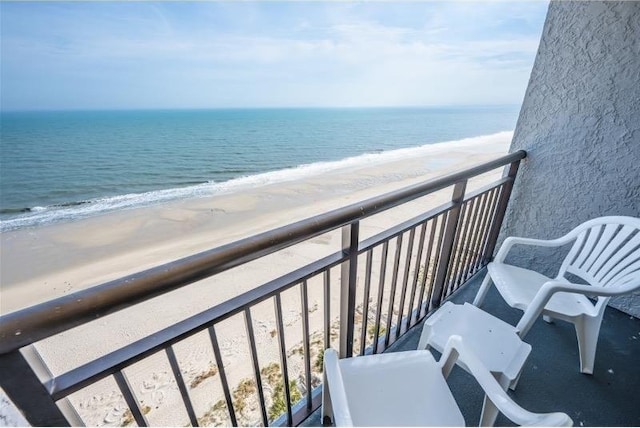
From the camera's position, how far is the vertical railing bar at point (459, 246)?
1736 mm

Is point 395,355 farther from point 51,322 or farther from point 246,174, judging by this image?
point 246,174

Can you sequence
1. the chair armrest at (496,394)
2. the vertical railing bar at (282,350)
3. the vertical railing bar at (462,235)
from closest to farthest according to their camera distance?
the chair armrest at (496,394), the vertical railing bar at (282,350), the vertical railing bar at (462,235)

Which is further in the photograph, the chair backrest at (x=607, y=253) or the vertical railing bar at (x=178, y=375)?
the chair backrest at (x=607, y=253)

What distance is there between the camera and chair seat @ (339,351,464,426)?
0.85m

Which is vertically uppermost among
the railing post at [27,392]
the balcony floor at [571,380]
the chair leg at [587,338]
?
the railing post at [27,392]

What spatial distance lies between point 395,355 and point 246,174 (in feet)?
40.6

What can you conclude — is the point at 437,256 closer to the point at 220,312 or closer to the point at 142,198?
the point at 220,312

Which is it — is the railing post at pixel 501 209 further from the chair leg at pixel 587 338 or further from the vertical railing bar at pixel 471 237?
the chair leg at pixel 587 338

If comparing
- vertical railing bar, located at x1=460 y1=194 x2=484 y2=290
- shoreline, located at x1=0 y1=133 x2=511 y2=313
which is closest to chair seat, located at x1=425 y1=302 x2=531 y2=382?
vertical railing bar, located at x1=460 y1=194 x2=484 y2=290

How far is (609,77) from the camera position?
1639mm

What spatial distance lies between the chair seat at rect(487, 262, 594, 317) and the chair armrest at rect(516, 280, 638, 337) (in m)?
0.10

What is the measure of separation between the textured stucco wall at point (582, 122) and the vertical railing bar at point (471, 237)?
22.3 inches

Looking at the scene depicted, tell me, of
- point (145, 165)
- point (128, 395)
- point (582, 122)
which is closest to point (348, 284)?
point (128, 395)

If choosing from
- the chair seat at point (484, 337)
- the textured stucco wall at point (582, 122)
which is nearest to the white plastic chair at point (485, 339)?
the chair seat at point (484, 337)
